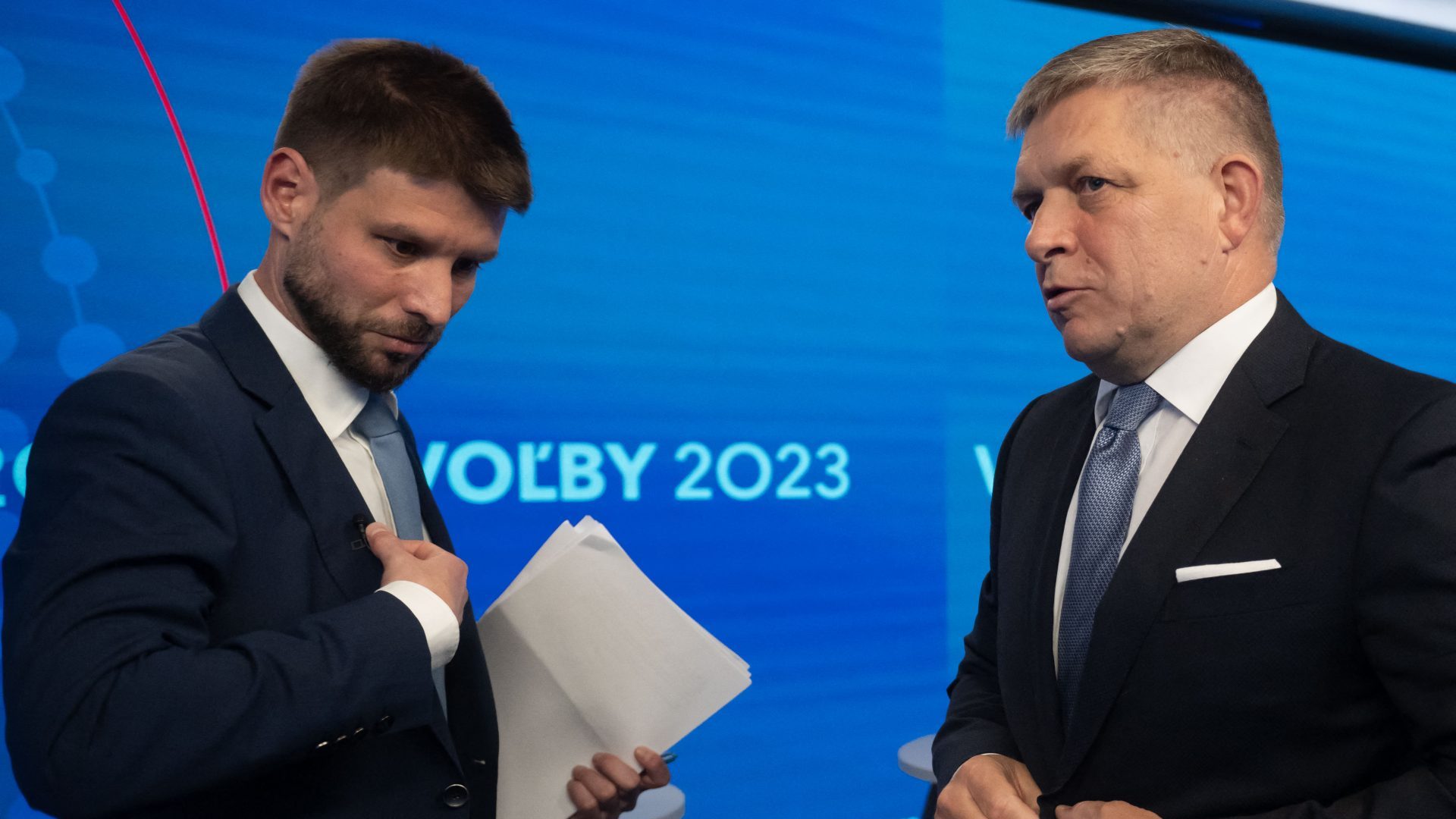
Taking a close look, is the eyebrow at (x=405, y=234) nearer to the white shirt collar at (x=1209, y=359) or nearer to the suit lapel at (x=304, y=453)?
the suit lapel at (x=304, y=453)

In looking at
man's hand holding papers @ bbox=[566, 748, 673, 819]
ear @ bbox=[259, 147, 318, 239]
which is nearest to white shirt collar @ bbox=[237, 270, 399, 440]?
ear @ bbox=[259, 147, 318, 239]

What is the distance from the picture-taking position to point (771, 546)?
3271 mm

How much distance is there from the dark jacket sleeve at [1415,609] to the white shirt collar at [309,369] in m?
1.21

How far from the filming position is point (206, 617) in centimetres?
122

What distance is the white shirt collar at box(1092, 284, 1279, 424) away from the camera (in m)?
1.48

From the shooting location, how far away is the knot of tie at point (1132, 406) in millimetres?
1526

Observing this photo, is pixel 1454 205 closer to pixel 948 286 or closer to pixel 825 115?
pixel 948 286

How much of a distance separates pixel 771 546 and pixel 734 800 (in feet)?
2.40

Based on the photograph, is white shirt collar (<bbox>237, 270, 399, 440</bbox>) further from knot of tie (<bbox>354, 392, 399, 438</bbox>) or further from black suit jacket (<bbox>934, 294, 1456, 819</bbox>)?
black suit jacket (<bbox>934, 294, 1456, 819</bbox>)

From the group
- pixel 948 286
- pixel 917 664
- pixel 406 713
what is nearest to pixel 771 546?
pixel 917 664

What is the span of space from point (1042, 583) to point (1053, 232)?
0.49m

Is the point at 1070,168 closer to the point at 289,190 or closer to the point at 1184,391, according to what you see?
the point at 1184,391

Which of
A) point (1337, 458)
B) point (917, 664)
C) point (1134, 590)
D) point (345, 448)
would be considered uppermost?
point (345, 448)

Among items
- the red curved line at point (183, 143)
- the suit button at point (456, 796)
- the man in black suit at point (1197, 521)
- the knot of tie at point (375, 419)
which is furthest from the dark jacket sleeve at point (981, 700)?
the red curved line at point (183, 143)
